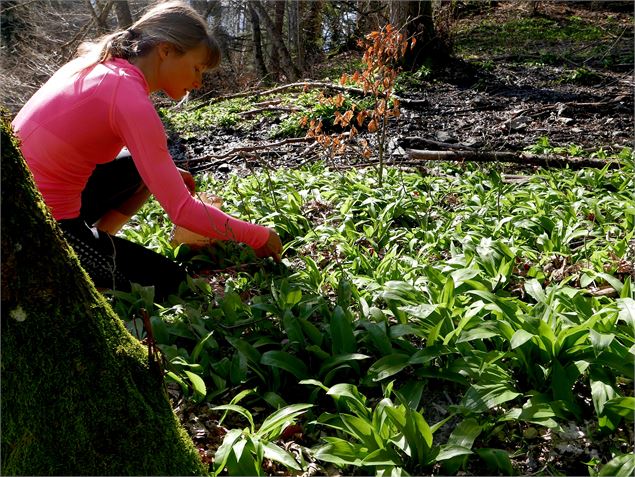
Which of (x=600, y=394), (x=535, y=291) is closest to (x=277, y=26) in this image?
(x=535, y=291)

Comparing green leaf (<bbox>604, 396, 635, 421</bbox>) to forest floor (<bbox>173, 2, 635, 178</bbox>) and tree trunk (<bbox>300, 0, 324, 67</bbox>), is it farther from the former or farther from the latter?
tree trunk (<bbox>300, 0, 324, 67</bbox>)

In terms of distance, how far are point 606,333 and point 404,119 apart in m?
5.23

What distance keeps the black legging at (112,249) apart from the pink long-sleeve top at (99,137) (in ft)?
0.58

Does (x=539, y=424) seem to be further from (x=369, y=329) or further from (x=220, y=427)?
(x=220, y=427)

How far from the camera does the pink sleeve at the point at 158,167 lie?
2.51 meters

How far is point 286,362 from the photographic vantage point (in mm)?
2178

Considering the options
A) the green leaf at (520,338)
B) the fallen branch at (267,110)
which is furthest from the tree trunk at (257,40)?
the green leaf at (520,338)

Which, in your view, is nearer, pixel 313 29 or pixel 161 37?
pixel 161 37

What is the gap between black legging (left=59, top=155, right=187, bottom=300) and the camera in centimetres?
294

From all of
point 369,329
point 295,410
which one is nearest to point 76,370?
point 295,410

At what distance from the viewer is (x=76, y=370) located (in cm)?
137

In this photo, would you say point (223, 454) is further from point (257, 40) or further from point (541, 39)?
point (257, 40)

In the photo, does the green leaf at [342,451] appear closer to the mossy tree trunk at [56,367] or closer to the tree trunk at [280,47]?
the mossy tree trunk at [56,367]

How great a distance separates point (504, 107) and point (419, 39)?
3.20m
